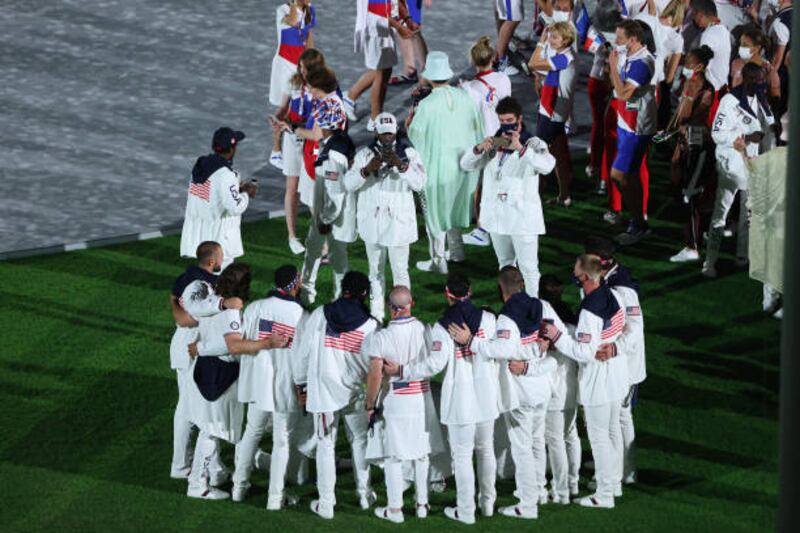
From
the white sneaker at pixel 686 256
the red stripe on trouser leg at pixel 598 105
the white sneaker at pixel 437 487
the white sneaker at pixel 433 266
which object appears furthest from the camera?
the red stripe on trouser leg at pixel 598 105

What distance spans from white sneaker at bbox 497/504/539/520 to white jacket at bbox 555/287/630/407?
2.36ft

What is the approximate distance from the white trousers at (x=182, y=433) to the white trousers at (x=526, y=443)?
78.6 inches

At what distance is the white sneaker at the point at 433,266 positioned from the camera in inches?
500

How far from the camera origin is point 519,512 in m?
9.16

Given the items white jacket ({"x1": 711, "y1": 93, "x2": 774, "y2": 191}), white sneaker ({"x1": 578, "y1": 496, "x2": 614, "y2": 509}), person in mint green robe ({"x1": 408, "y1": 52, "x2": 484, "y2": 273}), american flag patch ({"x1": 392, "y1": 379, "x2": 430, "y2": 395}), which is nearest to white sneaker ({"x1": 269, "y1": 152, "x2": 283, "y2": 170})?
person in mint green robe ({"x1": 408, "y1": 52, "x2": 484, "y2": 273})

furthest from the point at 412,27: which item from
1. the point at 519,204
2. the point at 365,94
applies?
the point at 519,204

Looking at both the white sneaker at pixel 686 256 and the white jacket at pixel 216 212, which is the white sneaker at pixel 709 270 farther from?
the white jacket at pixel 216 212

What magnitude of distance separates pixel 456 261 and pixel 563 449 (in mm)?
3970

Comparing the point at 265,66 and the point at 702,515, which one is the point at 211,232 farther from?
the point at 265,66

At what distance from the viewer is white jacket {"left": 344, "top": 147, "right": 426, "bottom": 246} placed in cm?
1089

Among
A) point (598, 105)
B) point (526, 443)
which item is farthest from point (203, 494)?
point (598, 105)

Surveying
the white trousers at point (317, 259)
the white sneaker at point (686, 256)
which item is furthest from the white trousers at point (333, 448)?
the white sneaker at point (686, 256)

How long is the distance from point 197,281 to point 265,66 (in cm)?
852

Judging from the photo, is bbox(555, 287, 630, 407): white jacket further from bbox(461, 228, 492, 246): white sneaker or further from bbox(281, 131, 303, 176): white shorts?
bbox(461, 228, 492, 246): white sneaker
